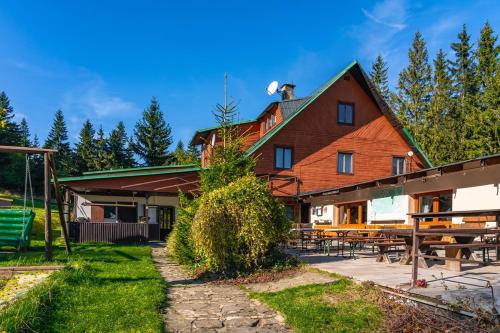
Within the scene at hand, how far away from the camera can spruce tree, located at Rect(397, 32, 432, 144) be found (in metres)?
39.7

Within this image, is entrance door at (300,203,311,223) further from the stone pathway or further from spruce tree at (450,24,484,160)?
the stone pathway

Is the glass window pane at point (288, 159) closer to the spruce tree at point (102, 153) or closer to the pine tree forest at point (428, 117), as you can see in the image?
the pine tree forest at point (428, 117)

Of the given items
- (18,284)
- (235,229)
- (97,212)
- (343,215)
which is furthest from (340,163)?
(18,284)

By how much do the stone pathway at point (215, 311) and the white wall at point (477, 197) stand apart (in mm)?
9388

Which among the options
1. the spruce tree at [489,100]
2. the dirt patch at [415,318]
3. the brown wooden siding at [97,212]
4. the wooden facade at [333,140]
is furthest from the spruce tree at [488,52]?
the dirt patch at [415,318]

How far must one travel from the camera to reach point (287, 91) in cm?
3378

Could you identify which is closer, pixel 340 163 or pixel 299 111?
pixel 299 111

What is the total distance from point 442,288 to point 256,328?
3011 mm

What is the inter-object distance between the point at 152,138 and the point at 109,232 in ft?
132

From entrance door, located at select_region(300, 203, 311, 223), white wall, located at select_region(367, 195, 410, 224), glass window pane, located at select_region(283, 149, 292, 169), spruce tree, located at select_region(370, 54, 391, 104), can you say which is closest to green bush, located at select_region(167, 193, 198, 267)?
white wall, located at select_region(367, 195, 410, 224)

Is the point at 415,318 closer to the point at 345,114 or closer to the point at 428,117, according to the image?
the point at 345,114

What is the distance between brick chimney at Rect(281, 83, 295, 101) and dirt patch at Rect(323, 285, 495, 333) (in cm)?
2795

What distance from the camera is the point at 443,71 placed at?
41.1 metres

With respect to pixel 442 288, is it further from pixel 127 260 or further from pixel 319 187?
pixel 319 187
